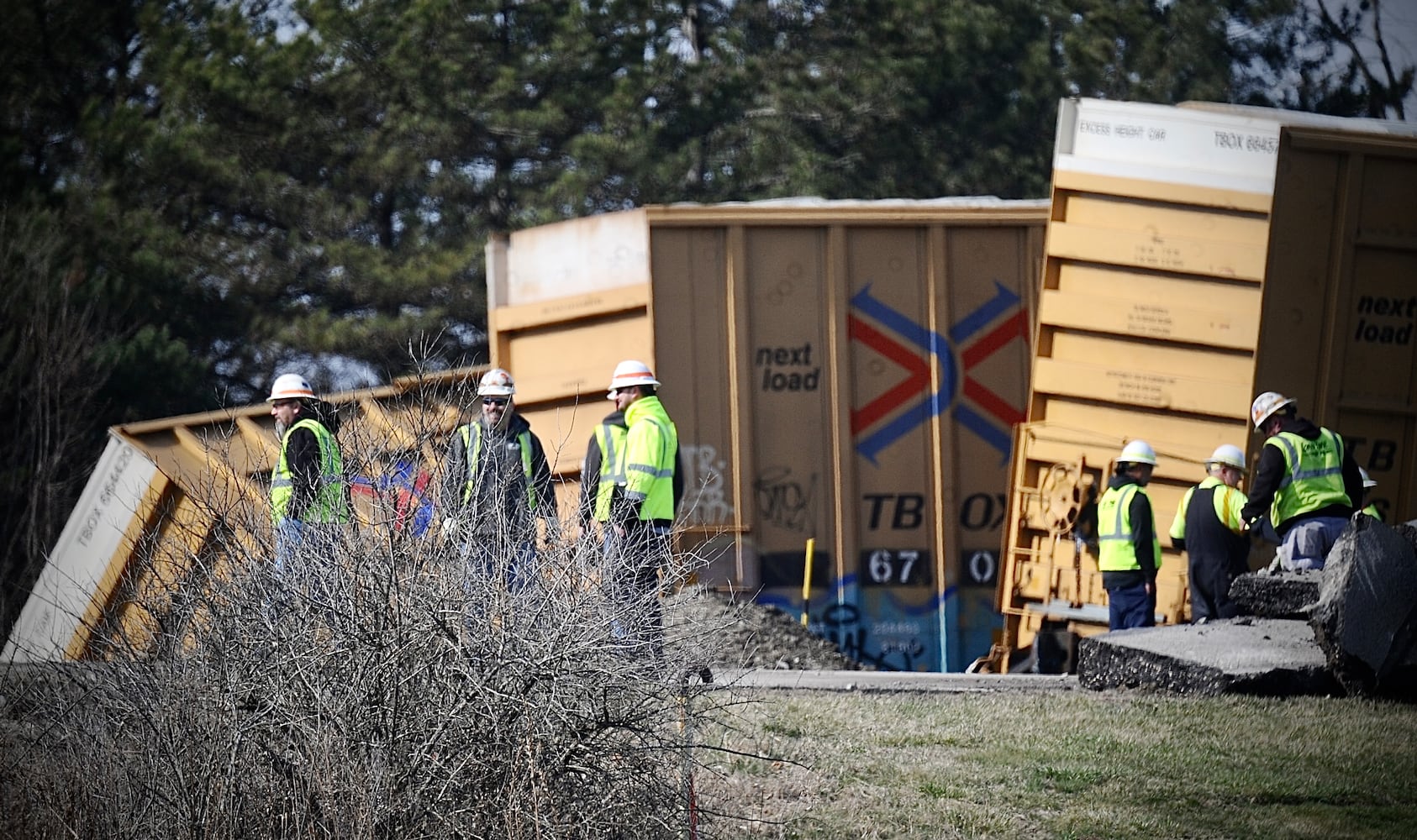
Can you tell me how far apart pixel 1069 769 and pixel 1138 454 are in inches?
156

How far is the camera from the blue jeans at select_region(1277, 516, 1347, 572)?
9094 millimetres

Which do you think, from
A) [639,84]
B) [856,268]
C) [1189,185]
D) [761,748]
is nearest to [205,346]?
[639,84]

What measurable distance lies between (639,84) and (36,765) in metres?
19.5

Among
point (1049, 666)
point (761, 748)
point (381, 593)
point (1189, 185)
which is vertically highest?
point (1189, 185)

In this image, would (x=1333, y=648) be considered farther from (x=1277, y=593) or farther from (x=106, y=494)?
(x=106, y=494)

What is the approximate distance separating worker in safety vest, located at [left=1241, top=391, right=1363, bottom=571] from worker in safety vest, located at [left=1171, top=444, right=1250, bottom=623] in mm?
565

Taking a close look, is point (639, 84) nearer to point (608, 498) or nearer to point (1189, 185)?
point (1189, 185)

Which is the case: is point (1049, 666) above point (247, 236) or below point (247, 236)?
below

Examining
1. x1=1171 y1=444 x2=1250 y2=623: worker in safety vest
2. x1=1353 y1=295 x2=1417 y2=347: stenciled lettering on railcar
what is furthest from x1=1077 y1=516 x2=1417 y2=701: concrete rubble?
x1=1353 y1=295 x2=1417 y2=347: stenciled lettering on railcar

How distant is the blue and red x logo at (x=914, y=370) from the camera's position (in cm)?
1114

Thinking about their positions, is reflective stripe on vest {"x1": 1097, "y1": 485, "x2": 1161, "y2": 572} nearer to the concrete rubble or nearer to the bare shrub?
the concrete rubble

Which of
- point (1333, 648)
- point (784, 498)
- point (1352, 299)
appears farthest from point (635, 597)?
point (1352, 299)

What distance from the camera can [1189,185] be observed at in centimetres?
1038

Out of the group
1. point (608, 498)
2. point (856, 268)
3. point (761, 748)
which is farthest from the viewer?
point (856, 268)
